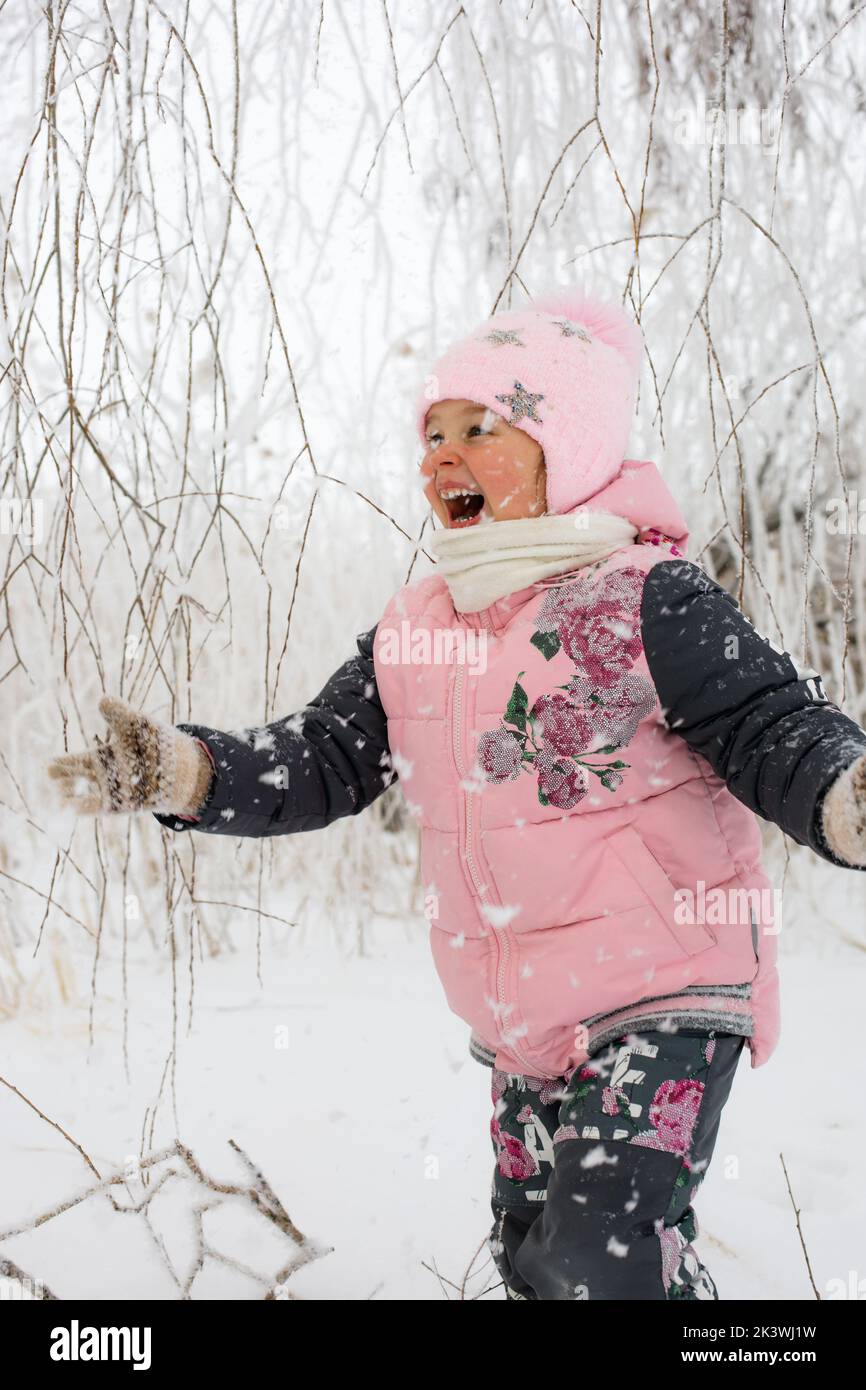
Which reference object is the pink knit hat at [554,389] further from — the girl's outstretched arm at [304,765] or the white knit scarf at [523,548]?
the girl's outstretched arm at [304,765]

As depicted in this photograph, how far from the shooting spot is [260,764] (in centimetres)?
132

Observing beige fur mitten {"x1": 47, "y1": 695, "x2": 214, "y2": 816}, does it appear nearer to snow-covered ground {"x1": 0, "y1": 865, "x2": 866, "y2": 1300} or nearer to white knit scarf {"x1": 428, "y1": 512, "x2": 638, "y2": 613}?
white knit scarf {"x1": 428, "y1": 512, "x2": 638, "y2": 613}

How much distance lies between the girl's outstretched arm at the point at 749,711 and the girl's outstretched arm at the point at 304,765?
1.33 feet

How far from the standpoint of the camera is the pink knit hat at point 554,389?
1334 millimetres

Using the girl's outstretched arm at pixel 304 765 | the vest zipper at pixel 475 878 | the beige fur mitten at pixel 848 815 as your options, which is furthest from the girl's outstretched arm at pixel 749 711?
the girl's outstretched arm at pixel 304 765

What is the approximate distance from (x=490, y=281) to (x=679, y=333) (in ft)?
1.73

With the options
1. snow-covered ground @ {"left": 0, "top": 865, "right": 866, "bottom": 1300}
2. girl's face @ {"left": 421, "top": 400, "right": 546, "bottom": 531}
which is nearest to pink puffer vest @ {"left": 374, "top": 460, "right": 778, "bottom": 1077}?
girl's face @ {"left": 421, "top": 400, "right": 546, "bottom": 531}

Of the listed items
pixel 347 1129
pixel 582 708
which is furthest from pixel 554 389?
pixel 347 1129

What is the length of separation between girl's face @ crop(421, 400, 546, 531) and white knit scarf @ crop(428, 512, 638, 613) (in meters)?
0.03

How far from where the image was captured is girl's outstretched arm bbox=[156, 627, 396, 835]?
1282mm

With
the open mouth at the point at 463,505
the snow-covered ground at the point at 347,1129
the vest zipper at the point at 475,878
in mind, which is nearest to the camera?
the vest zipper at the point at 475,878

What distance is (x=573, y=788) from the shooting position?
1.21 meters

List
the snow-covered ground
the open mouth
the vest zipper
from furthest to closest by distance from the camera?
the snow-covered ground < the open mouth < the vest zipper
